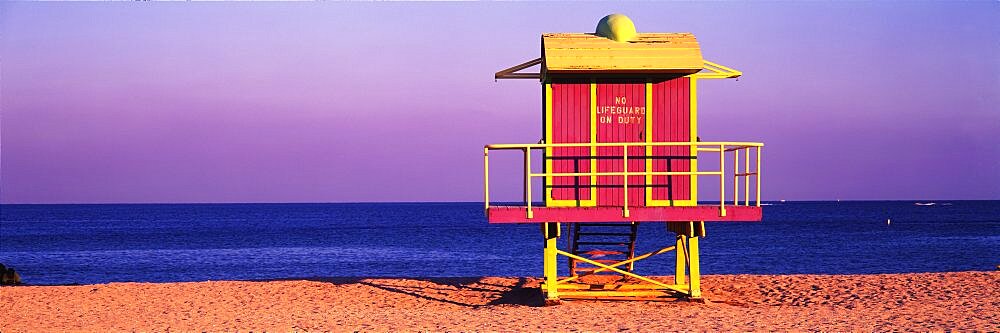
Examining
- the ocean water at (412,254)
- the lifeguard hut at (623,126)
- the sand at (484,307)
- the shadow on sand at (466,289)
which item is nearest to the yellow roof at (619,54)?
the lifeguard hut at (623,126)

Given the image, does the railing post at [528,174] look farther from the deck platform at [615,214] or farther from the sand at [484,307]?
the sand at [484,307]

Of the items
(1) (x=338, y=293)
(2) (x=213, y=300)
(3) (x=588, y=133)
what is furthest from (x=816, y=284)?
(2) (x=213, y=300)

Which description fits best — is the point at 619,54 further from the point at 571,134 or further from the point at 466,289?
the point at 466,289

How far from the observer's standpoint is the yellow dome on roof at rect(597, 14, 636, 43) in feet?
57.2

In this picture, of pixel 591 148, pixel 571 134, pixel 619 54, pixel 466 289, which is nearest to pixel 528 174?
pixel 571 134

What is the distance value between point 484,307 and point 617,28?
5.54 meters

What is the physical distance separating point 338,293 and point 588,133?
6.69m

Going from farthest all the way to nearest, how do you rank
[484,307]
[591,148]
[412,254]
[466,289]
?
1. [412,254]
2. [466,289]
3. [484,307]
4. [591,148]

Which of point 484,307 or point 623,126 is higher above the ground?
point 623,126

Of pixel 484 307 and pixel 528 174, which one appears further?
pixel 484 307

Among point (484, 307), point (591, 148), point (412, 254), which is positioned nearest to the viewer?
point (591, 148)

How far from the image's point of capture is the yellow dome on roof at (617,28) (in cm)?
1744

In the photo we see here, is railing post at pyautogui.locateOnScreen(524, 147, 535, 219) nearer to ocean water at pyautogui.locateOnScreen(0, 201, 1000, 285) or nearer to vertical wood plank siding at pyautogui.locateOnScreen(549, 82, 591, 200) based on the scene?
vertical wood plank siding at pyautogui.locateOnScreen(549, 82, 591, 200)

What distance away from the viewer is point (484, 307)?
18.8 meters
